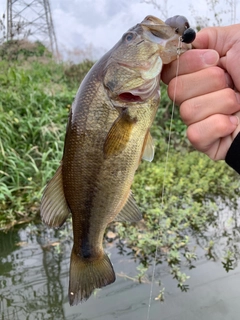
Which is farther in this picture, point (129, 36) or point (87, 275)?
point (87, 275)

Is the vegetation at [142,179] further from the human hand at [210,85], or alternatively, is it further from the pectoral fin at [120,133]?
the pectoral fin at [120,133]

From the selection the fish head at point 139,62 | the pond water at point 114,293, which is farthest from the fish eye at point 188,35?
the pond water at point 114,293

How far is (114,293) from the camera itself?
3.14m

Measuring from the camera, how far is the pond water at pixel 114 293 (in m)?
2.94

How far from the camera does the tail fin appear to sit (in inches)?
64.6

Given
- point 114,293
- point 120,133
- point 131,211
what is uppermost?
point 120,133

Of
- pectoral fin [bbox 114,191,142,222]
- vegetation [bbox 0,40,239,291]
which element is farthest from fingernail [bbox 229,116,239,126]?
vegetation [bbox 0,40,239,291]

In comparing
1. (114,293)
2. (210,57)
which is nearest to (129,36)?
(210,57)

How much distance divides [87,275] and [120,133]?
706mm

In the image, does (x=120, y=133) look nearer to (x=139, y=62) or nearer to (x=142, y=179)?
(x=139, y=62)

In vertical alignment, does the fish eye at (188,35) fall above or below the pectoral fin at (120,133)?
above

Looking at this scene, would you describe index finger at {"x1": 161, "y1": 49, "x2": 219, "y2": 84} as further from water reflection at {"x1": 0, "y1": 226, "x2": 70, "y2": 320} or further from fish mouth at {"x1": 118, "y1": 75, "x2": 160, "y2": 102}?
water reflection at {"x1": 0, "y1": 226, "x2": 70, "y2": 320}

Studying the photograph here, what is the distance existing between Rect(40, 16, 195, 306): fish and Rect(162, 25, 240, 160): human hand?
0.38 ft

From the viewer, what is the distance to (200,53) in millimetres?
1476
